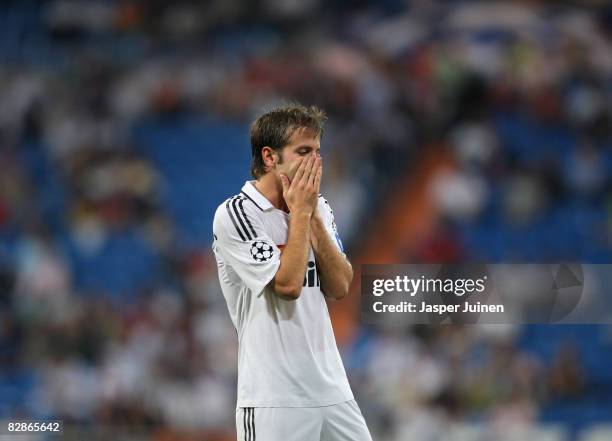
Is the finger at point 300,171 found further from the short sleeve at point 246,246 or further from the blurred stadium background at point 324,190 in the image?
the blurred stadium background at point 324,190

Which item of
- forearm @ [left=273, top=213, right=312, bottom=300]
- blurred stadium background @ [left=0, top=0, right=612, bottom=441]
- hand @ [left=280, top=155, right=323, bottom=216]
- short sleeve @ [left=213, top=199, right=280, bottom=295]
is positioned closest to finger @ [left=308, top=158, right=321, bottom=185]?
hand @ [left=280, top=155, right=323, bottom=216]

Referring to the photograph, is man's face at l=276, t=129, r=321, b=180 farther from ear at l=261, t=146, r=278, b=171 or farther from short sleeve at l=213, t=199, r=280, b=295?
short sleeve at l=213, t=199, r=280, b=295

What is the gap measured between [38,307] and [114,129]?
1.64m

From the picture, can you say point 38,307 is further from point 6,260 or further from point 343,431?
point 343,431

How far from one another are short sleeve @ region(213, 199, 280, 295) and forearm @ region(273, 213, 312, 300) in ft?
0.10

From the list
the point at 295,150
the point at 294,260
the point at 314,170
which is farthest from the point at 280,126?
the point at 294,260

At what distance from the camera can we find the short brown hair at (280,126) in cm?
290

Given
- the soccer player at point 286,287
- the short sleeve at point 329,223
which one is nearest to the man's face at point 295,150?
the soccer player at point 286,287

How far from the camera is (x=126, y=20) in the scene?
7.87m

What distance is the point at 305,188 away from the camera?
2.80m

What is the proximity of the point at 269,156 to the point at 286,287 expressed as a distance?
1.51 ft

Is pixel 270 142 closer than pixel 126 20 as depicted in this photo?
Yes

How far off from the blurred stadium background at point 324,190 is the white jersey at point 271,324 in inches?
143

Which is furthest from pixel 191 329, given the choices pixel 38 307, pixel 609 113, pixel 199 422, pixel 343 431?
pixel 343 431
